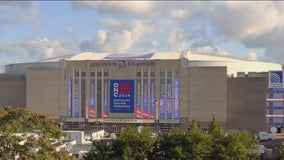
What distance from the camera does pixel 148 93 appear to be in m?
90.8

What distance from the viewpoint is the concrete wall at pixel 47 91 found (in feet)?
309

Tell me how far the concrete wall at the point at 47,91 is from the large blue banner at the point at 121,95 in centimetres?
851

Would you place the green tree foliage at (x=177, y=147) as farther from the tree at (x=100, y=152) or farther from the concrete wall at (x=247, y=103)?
the concrete wall at (x=247, y=103)

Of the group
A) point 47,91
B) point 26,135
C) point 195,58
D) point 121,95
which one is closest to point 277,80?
point 195,58

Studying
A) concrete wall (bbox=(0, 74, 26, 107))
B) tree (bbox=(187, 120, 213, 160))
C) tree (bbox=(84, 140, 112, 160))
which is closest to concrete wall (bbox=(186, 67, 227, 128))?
concrete wall (bbox=(0, 74, 26, 107))

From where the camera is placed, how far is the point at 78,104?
Answer: 93.6m

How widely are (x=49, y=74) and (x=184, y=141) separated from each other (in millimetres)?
58354

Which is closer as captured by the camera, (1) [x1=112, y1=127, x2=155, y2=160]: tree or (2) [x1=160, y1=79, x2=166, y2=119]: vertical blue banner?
(1) [x1=112, y1=127, x2=155, y2=160]: tree

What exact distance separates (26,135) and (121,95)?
201 feet

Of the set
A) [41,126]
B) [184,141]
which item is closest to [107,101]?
[184,141]

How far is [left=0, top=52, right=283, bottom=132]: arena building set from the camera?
89250 millimetres

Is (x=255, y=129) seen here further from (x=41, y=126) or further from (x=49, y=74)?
(x=41, y=126)

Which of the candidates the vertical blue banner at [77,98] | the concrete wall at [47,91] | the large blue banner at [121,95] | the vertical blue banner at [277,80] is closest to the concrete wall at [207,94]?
the vertical blue banner at [277,80]

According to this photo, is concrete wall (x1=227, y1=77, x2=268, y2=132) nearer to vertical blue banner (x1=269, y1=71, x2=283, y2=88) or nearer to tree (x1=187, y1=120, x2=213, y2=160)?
vertical blue banner (x1=269, y1=71, x2=283, y2=88)
